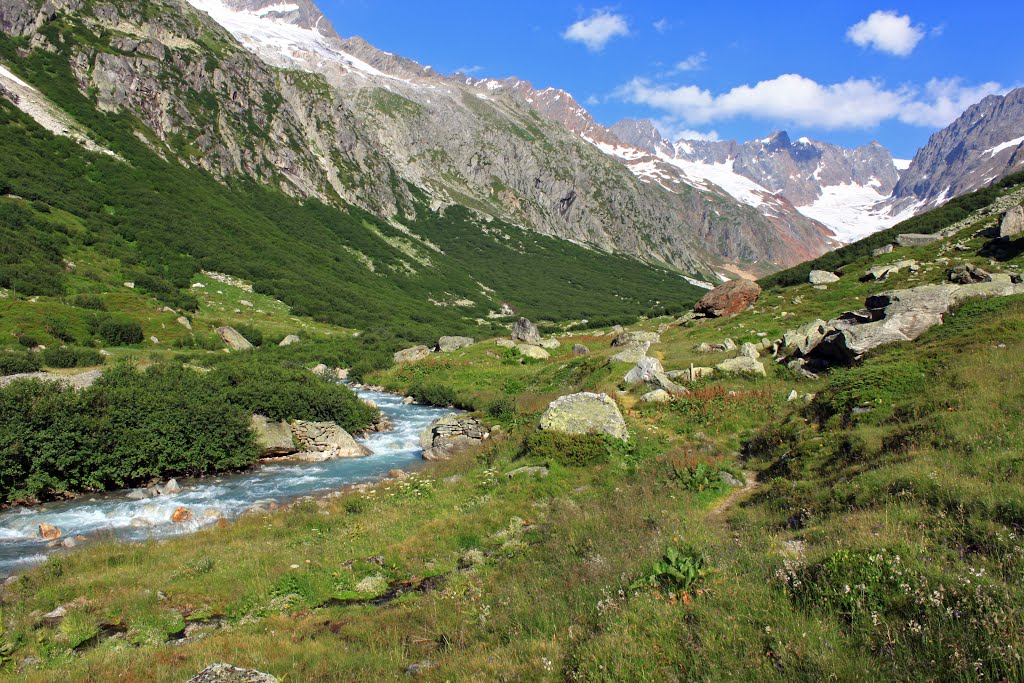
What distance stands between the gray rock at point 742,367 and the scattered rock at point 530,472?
1120cm

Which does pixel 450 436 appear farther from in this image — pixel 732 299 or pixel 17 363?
pixel 732 299

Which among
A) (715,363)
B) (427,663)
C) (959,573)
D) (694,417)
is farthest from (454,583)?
(715,363)

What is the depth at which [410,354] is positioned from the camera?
4866 cm

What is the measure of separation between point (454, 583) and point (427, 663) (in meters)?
2.74

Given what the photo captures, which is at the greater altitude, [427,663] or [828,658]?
[828,658]

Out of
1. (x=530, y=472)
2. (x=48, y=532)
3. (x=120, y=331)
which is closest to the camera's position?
(x=48, y=532)

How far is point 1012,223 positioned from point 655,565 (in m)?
39.9

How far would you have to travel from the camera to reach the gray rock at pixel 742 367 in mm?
22312

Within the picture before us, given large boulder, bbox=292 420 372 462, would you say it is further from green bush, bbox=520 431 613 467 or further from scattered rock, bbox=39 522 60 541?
green bush, bbox=520 431 613 467

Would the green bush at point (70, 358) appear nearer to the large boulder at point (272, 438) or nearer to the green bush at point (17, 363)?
the green bush at point (17, 363)

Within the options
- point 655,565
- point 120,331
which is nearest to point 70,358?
point 120,331

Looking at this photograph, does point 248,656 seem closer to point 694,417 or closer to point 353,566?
point 353,566

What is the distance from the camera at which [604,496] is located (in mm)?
12680

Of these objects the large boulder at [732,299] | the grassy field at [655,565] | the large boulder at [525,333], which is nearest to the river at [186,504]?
the grassy field at [655,565]
